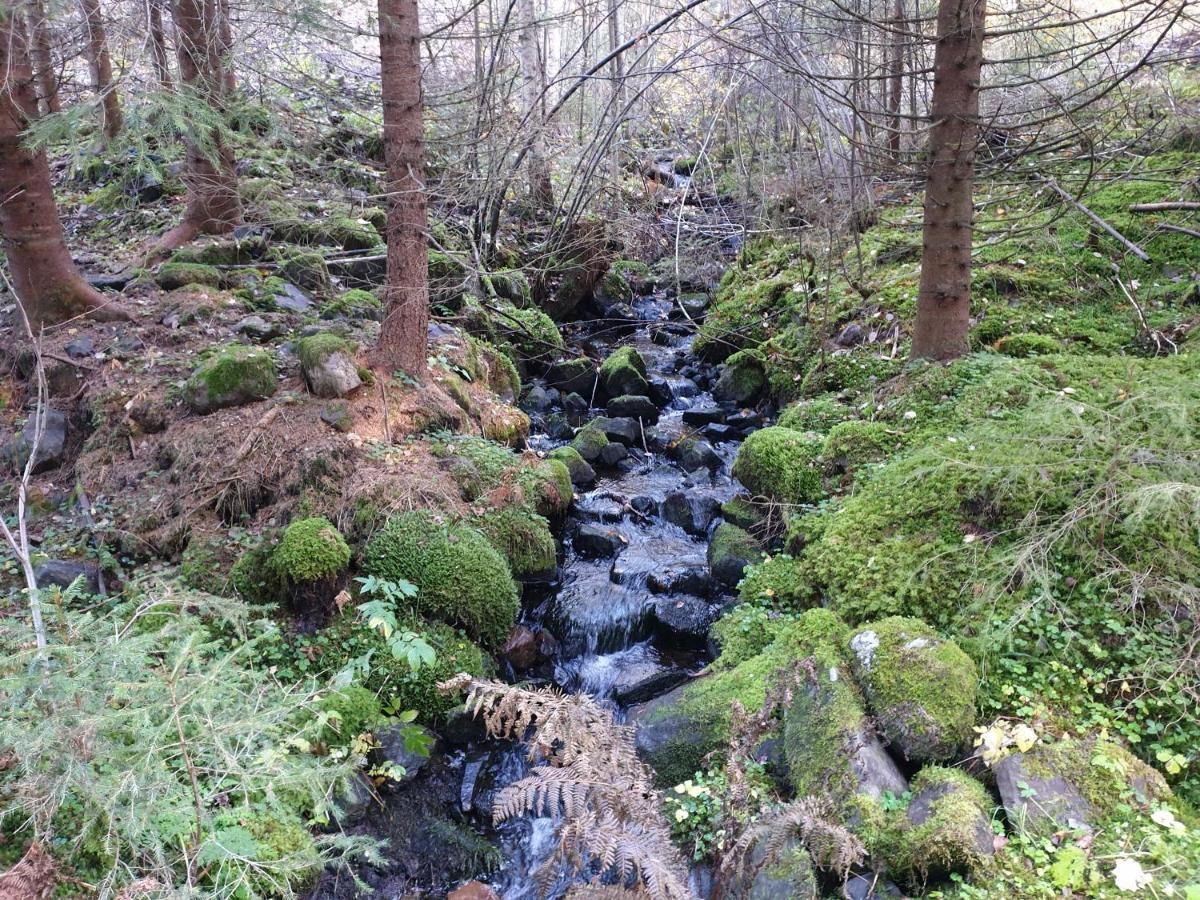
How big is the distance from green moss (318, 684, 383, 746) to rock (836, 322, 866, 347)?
611 centimetres

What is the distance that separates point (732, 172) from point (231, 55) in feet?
22.6

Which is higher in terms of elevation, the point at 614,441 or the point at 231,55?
the point at 231,55

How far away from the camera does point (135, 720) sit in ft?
8.76

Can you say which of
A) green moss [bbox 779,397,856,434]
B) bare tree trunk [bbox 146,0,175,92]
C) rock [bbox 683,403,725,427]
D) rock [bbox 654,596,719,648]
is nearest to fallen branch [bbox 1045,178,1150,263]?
green moss [bbox 779,397,856,434]

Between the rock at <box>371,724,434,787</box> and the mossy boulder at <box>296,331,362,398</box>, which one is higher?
the mossy boulder at <box>296,331,362,398</box>

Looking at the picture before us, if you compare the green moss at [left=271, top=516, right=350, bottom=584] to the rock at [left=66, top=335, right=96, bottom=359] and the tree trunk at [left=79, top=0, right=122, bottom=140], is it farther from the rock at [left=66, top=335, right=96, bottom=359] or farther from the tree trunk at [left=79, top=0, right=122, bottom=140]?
the tree trunk at [left=79, top=0, right=122, bottom=140]

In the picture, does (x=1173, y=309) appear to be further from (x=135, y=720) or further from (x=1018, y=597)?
(x=135, y=720)

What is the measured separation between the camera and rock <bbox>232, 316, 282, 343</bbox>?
6.61 m

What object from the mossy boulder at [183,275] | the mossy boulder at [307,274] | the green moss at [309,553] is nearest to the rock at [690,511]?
the green moss at [309,553]

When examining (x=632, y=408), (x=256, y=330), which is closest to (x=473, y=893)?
(x=256, y=330)

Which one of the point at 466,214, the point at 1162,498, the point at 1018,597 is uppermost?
the point at 466,214

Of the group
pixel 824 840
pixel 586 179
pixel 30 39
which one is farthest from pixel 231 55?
→ pixel 824 840

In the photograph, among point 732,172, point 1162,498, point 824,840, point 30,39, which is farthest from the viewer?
point 732,172

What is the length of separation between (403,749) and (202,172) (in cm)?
714
